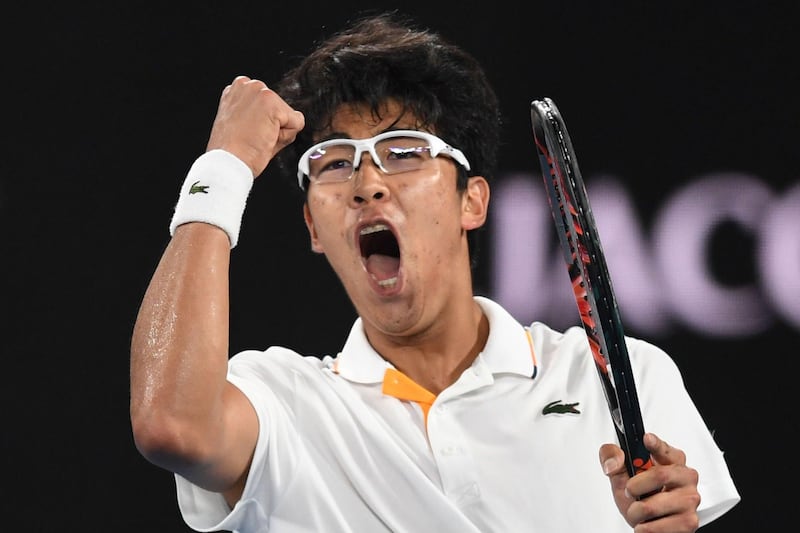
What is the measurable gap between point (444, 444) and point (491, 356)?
31 centimetres

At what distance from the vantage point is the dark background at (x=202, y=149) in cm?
357

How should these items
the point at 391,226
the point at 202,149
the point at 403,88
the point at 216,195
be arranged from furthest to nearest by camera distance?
the point at 202,149
the point at 403,88
the point at 391,226
the point at 216,195

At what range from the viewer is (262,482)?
2.44m

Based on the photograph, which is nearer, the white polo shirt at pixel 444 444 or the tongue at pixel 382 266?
the white polo shirt at pixel 444 444

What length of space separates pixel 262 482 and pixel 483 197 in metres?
1.06


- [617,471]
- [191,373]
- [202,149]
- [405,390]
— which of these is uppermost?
[202,149]

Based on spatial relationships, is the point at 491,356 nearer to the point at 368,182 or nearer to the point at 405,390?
the point at 405,390

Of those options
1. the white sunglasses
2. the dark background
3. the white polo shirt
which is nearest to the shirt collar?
the white polo shirt

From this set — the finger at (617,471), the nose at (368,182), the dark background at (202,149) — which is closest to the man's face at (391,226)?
the nose at (368,182)

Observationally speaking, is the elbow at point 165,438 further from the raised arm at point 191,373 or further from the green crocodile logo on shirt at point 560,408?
the green crocodile logo on shirt at point 560,408

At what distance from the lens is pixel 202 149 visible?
12.3 feet

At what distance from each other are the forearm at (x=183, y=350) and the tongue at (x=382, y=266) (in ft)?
2.22

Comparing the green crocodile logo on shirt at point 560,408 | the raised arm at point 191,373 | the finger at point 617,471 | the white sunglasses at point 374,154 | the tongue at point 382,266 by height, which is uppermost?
the white sunglasses at point 374,154

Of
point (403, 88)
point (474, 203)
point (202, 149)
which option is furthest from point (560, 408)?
point (202, 149)
